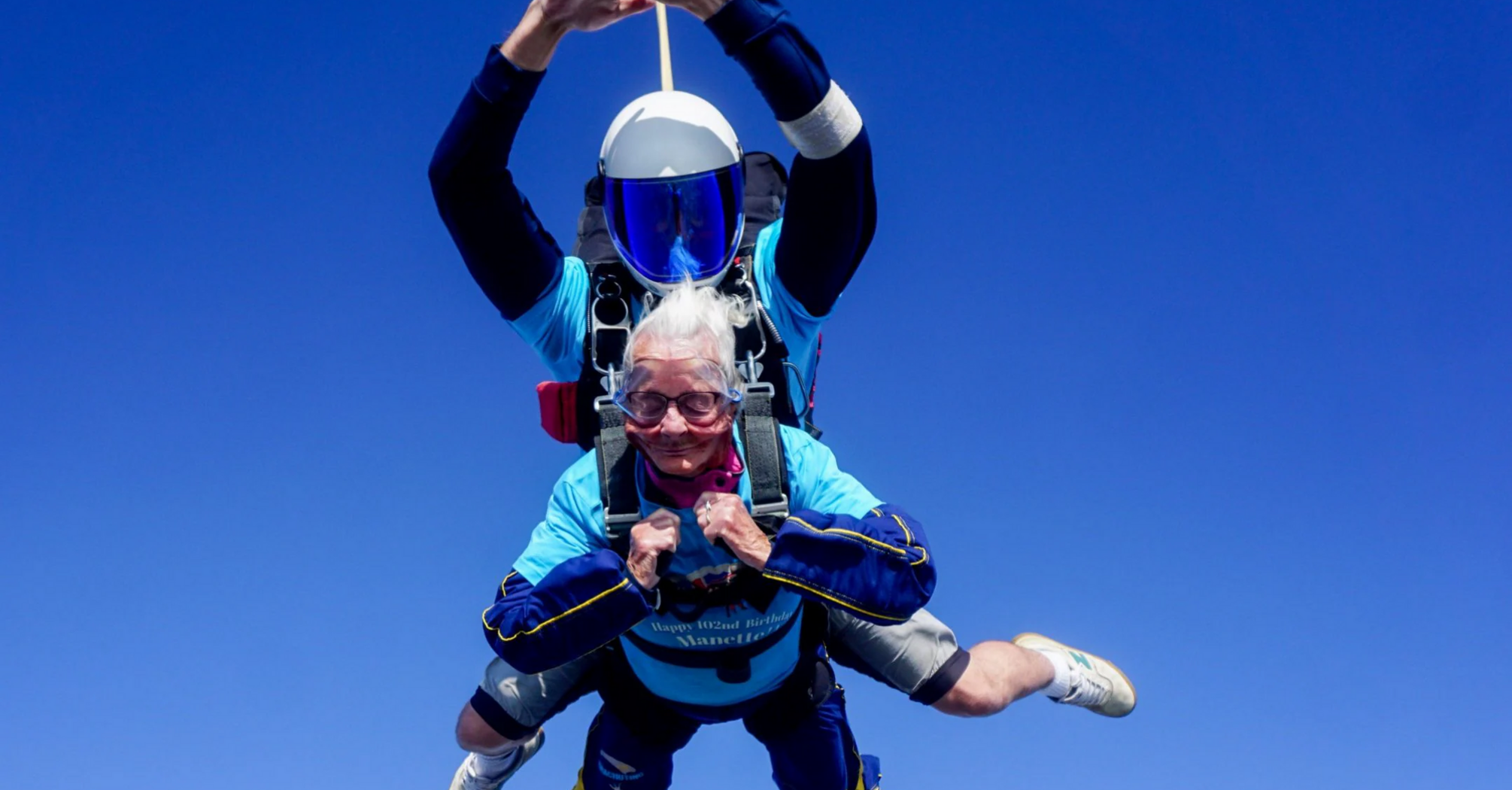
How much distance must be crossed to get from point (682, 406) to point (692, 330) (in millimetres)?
277

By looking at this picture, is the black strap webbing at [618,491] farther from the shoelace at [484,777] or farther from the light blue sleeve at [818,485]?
the shoelace at [484,777]

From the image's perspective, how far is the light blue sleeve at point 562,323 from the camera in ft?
17.9

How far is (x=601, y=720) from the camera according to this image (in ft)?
19.1

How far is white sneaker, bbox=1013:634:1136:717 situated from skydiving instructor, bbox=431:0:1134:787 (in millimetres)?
985

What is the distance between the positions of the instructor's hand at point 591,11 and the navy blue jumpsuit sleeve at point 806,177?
0.27 meters

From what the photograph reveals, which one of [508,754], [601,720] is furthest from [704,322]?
[508,754]

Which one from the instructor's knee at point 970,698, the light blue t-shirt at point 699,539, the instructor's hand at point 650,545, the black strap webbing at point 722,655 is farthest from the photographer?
the instructor's knee at point 970,698

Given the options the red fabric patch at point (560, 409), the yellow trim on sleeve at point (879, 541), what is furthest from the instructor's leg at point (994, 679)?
the red fabric patch at point (560, 409)

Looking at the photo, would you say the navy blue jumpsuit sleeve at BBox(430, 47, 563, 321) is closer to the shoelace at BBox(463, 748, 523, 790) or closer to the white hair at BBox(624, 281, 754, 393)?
the white hair at BBox(624, 281, 754, 393)

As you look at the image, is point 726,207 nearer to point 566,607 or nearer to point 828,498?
point 828,498

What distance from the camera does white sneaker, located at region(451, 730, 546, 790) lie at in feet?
22.7

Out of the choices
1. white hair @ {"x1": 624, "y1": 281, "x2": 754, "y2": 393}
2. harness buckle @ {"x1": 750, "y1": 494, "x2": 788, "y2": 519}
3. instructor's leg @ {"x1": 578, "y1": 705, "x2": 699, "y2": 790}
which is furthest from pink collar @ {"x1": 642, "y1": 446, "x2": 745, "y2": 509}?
instructor's leg @ {"x1": 578, "y1": 705, "x2": 699, "y2": 790}

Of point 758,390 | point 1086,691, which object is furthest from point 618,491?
point 1086,691

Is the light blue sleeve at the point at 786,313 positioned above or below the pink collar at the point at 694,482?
above
